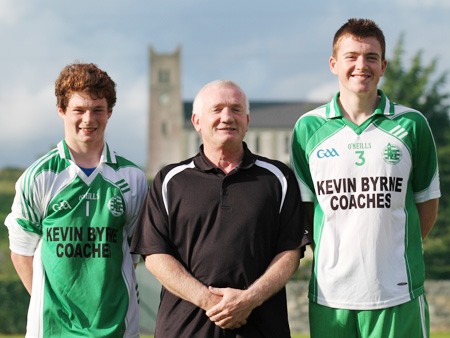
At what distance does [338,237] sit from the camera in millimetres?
3426

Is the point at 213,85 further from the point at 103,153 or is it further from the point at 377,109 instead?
the point at 377,109

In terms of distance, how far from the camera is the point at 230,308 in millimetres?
3125

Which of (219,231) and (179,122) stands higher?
(179,122)

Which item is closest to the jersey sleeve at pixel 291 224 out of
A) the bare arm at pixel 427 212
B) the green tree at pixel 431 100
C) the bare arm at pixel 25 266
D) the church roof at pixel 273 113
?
the bare arm at pixel 427 212

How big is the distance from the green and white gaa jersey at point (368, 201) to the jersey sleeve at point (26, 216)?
147 centimetres

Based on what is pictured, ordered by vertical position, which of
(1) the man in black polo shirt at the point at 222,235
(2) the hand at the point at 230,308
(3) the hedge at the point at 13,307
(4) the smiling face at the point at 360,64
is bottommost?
(3) the hedge at the point at 13,307

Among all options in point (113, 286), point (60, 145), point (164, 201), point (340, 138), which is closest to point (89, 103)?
point (60, 145)

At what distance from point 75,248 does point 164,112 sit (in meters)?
81.8

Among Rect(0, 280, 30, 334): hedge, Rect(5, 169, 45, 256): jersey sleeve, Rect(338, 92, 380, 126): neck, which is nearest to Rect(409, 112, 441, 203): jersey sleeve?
Rect(338, 92, 380, 126): neck

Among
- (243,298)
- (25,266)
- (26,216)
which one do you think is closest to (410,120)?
(243,298)

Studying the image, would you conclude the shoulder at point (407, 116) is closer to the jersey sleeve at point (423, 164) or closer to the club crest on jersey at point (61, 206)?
the jersey sleeve at point (423, 164)

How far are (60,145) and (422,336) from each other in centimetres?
228

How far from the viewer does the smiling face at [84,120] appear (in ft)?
11.6

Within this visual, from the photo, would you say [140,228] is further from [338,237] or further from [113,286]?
[338,237]
